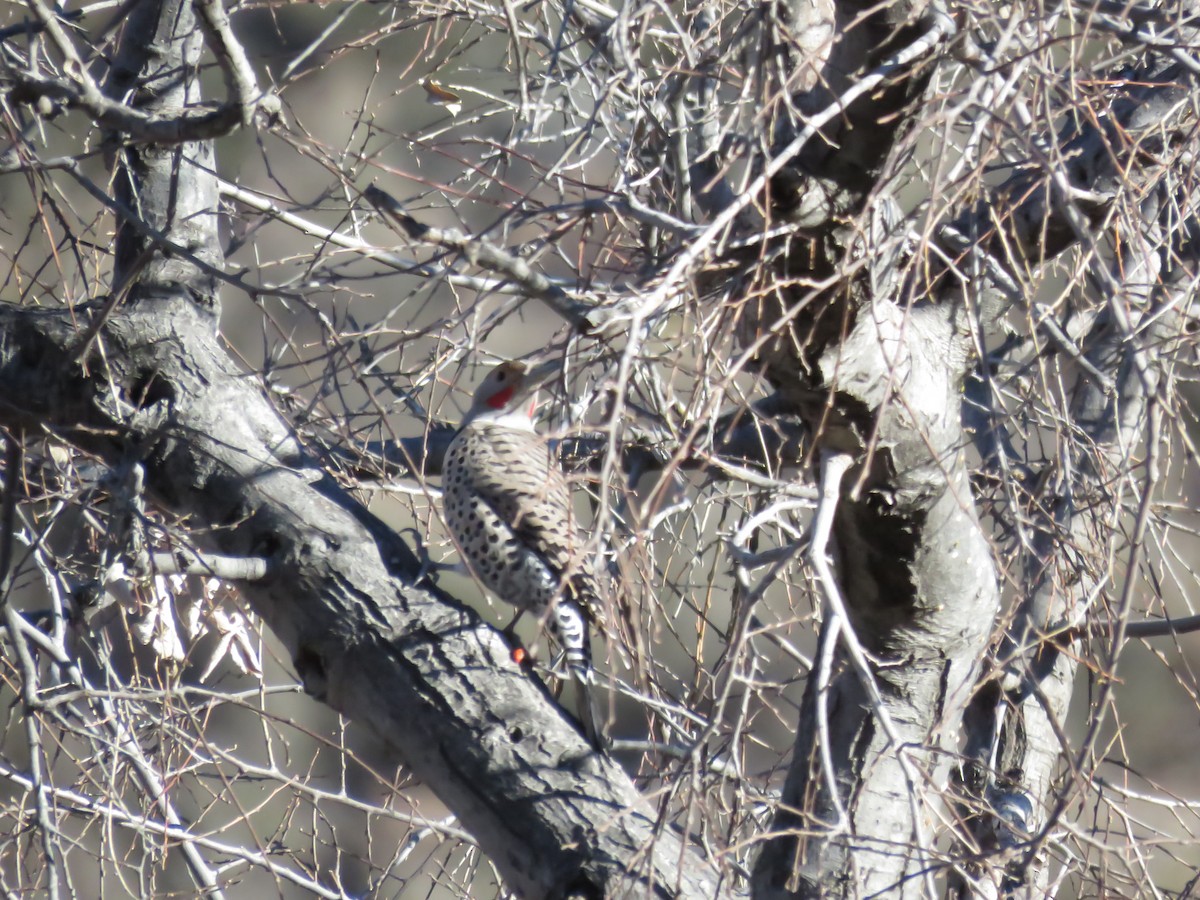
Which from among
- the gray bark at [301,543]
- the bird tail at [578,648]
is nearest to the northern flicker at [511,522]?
the bird tail at [578,648]

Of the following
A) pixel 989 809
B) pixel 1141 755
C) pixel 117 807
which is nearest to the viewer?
pixel 989 809

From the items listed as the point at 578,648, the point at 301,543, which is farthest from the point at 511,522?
the point at 301,543

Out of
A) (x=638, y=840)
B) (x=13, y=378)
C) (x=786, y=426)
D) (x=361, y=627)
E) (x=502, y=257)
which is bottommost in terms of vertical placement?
(x=638, y=840)

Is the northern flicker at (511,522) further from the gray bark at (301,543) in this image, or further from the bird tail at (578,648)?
the gray bark at (301,543)

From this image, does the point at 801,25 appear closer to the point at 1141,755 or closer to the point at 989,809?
the point at 989,809

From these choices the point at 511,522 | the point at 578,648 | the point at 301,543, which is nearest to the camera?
the point at 301,543

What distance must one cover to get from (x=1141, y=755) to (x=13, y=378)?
9116mm

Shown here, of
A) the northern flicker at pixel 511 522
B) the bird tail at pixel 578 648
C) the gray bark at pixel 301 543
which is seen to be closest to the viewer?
the gray bark at pixel 301 543

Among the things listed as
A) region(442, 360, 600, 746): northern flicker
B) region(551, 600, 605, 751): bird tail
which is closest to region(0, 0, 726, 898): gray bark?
region(551, 600, 605, 751): bird tail

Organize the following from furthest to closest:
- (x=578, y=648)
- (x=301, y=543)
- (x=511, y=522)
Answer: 1. (x=511, y=522)
2. (x=578, y=648)
3. (x=301, y=543)

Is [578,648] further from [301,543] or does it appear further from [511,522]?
[301,543]

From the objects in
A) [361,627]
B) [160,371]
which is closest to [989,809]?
[361,627]

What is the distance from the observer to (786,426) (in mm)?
3186

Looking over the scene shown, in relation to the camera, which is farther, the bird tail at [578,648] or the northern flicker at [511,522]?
the northern flicker at [511,522]
